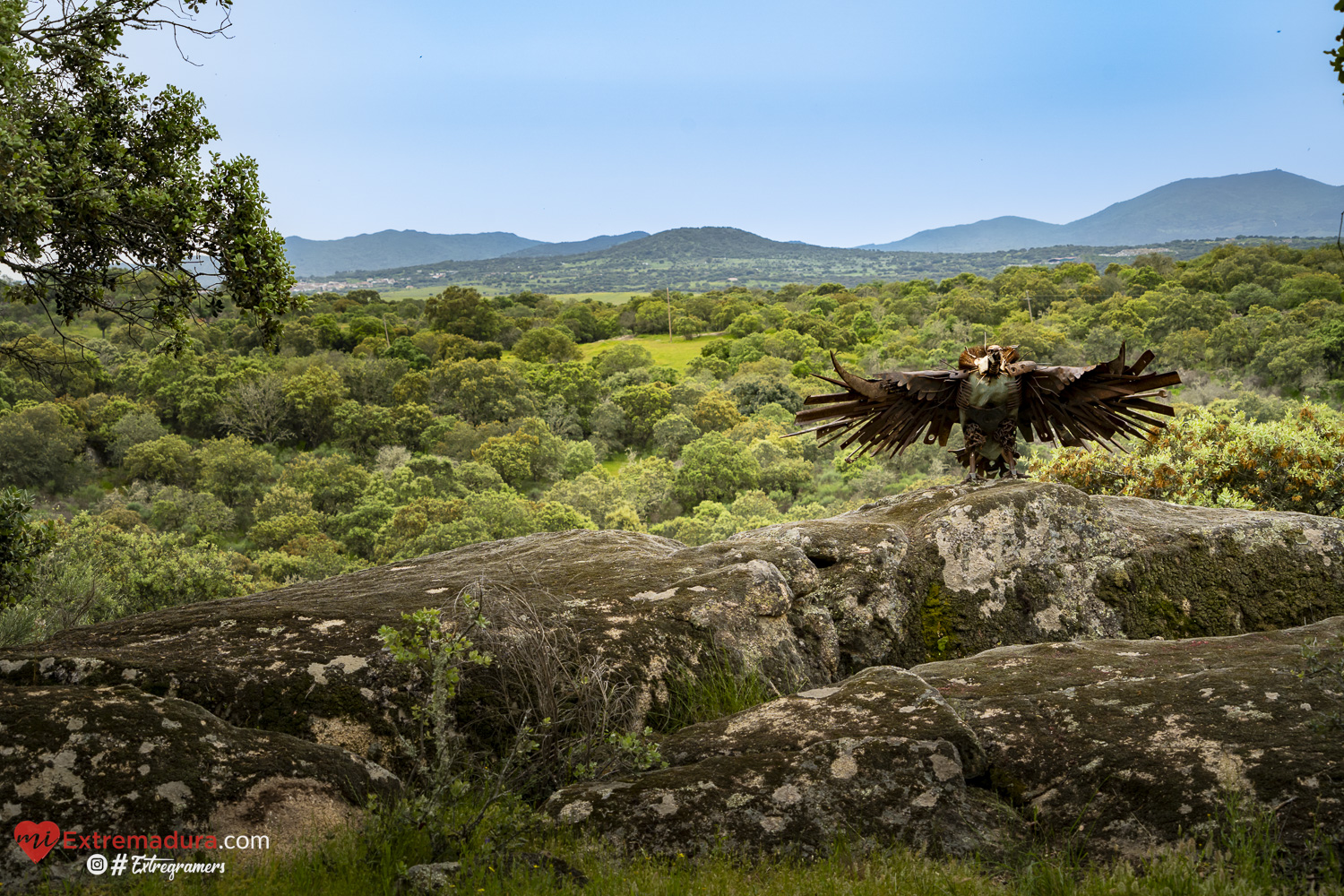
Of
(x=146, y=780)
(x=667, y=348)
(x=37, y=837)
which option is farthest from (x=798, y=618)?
(x=667, y=348)

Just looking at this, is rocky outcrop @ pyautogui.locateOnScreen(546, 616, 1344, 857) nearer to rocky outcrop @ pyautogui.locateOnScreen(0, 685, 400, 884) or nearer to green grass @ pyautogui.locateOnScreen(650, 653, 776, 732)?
green grass @ pyautogui.locateOnScreen(650, 653, 776, 732)

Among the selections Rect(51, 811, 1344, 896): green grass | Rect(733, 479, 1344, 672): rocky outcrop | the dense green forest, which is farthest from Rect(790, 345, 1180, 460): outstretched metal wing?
the dense green forest

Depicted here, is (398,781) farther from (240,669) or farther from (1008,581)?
(1008,581)

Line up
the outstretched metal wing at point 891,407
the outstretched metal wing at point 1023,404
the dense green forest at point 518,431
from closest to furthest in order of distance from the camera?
1. the outstretched metal wing at point 1023,404
2. the outstretched metal wing at point 891,407
3. the dense green forest at point 518,431

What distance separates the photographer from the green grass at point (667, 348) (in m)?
106

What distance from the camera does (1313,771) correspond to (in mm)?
3426

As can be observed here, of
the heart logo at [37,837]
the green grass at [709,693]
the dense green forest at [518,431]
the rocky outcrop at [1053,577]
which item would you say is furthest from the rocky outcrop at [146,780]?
the dense green forest at [518,431]

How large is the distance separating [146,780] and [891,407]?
20.8 ft

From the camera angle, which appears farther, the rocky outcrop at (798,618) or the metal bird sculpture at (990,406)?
the metal bird sculpture at (990,406)

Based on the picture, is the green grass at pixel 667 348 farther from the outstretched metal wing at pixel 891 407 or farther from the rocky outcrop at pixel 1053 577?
the rocky outcrop at pixel 1053 577

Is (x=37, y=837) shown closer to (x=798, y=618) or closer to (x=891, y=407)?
(x=798, y=618)

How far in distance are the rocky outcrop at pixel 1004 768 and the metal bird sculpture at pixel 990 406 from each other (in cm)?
291

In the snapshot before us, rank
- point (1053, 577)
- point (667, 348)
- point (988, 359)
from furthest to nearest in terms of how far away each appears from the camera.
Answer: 1. point (667, 348)
2. point (988, 359)
3. point (1053, 577)

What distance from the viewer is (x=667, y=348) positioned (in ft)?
380
